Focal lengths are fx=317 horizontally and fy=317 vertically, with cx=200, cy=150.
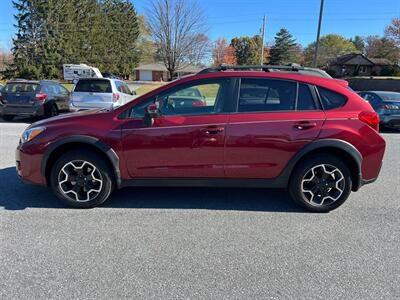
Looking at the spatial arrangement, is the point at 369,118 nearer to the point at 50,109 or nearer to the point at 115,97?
the point at 115,97

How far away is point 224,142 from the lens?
151 inches

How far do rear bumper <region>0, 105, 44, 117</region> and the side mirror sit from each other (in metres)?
8.82

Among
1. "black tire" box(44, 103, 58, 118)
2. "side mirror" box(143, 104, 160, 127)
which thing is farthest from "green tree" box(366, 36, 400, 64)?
"side mirror" box(143, 104, 160, 127)

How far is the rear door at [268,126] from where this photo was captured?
3.80 metres

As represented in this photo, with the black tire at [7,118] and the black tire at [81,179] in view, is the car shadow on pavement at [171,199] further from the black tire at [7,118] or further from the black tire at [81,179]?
the black tire at [7,118]

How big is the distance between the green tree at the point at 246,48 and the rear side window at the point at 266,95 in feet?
228

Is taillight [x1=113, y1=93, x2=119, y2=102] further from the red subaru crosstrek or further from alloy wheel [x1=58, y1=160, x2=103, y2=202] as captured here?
alloy wheel [x1=58, y1=160, x2=103, y2=202]

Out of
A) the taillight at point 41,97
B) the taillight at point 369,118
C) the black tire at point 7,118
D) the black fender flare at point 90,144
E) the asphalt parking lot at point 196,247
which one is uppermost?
the taillight at point 369,118

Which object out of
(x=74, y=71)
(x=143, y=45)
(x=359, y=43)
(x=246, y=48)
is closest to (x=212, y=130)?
(x=74, y=71)

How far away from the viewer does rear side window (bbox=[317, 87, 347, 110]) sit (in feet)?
12.8

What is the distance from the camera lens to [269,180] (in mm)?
3998

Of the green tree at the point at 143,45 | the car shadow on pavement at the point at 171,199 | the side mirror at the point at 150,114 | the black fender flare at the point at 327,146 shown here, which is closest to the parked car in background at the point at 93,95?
the car shadow on pavement at the point at 171,199

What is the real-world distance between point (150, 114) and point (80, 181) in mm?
1259

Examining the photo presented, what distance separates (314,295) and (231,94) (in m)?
2.38
